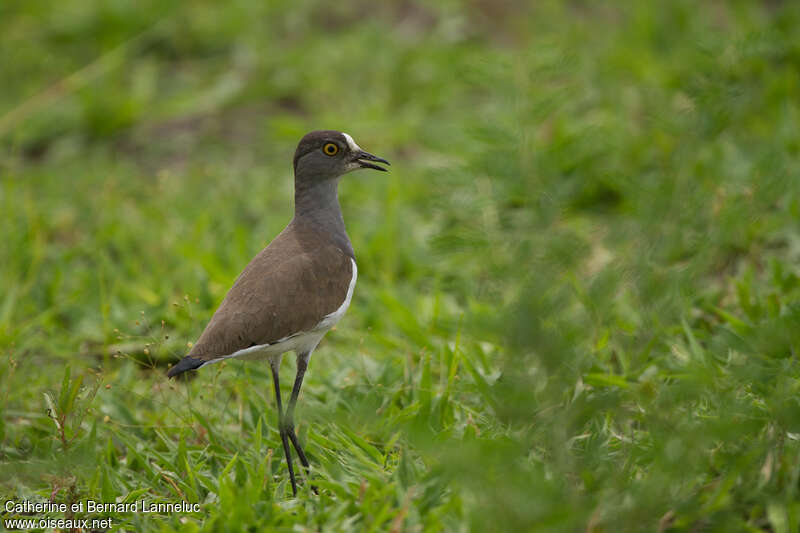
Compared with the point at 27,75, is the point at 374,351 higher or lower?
lower

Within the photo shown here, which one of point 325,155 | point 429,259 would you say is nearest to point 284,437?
point 325,155

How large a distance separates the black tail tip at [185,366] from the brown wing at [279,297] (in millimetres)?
30

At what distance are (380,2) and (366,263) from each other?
4798 millimetres

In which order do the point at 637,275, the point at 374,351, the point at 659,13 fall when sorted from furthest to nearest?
the point at 659,13 < the point at 374,351 < the point at 637,275

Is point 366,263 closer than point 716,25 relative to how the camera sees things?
Yes

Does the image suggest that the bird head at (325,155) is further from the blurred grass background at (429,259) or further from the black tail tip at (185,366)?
the black tail tip at (185,366)

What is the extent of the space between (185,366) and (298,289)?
65cm

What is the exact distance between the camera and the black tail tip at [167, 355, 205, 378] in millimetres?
3406

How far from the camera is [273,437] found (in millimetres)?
4340

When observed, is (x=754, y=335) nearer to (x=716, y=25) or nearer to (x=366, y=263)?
(x=366, y=263)

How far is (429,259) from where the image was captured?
617 centimetres

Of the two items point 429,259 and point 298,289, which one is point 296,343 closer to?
point 298,289

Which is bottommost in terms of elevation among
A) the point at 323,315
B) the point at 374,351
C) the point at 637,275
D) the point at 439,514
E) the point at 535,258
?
the point at 374,351

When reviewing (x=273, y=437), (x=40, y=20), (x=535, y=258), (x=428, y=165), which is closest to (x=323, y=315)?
(x=273, y=437)
